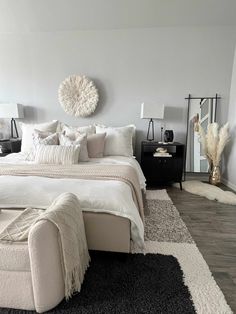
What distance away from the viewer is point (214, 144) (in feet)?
12.0

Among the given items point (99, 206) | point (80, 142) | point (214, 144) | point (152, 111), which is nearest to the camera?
point (99, 206)

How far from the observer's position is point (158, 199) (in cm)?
312

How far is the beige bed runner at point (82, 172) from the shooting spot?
2088 millimetres

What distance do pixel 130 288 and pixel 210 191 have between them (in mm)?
2336

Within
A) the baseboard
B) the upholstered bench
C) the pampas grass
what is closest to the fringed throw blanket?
the upholstered bench

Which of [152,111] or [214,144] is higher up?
[152,111]

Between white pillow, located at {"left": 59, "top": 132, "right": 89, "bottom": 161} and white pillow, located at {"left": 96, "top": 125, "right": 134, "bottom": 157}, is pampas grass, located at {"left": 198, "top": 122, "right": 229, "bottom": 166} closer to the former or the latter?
white pillow, located at {"left": 96, "top": 125, "right": 134, "bottom": 157}

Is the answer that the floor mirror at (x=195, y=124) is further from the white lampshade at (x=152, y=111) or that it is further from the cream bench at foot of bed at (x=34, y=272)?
the cream bench at foot of bed at (x=34, y=272)

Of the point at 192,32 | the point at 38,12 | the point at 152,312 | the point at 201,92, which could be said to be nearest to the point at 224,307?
the point at 152,312

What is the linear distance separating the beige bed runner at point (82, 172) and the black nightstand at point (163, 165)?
4.10ft

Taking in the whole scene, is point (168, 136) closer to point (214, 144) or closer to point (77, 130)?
point (214, 144)

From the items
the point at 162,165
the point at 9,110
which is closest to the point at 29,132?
the point at 9,110

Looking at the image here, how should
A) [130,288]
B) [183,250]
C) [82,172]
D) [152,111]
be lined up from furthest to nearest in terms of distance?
[152,111] < [82,172] < [183,250] < [130,288]

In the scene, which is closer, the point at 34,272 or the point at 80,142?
the point at 34,272
